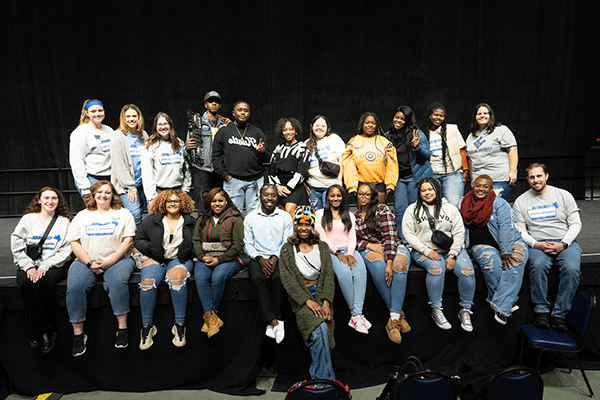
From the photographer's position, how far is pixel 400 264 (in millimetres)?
2828

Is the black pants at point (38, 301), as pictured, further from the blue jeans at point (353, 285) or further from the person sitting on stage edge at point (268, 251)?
the blue jeans at point (353, 285)

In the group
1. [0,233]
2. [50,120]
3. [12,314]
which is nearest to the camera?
[12,314]

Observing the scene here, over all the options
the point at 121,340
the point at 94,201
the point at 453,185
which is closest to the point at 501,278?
the point at 453,185

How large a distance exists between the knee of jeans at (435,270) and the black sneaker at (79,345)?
7.96ft

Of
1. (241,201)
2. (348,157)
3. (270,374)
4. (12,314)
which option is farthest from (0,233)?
(348,157)

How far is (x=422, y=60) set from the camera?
5.82 meters

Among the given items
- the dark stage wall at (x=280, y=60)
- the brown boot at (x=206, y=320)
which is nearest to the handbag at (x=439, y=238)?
the brown boot at (x=206, y=320)

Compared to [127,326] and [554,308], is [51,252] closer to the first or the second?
[127,326]

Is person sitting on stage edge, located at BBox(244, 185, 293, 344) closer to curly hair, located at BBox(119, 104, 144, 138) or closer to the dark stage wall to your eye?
Answer: curly hair, located at BBox(119, 104, 144, 138)

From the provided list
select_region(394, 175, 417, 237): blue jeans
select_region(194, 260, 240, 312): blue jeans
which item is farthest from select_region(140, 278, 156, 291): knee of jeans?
select_region(394, 175, 417, 237): blue jeans

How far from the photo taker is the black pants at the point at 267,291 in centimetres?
271

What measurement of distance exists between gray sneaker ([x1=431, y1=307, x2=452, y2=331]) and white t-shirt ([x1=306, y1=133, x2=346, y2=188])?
1284mm

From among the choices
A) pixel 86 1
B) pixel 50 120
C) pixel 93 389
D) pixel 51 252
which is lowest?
pixel 93 389

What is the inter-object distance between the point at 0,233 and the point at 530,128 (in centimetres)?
735
